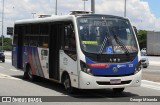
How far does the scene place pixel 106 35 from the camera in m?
13.9

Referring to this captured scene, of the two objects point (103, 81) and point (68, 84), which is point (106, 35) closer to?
point (103, 81)

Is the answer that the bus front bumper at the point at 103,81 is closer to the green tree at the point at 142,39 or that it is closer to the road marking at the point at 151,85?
the road marking at the point at 151,85

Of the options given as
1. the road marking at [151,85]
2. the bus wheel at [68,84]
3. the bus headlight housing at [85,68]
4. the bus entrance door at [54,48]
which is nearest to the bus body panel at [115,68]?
the bus headlight housing at [85,68]

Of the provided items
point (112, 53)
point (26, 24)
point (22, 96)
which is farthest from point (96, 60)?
point (26, 24)

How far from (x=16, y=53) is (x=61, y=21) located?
6.78 metres

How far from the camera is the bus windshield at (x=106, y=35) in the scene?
13.6 metres

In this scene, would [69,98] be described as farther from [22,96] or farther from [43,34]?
[43,34]

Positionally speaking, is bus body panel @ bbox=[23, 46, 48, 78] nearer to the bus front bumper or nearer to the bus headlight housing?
the bus headlight housing

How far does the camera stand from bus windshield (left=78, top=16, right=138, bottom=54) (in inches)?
536

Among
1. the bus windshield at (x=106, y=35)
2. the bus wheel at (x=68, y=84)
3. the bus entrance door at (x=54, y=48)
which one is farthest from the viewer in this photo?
the bus entrance door at (x=54, y=48)

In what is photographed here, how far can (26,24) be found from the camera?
65.0 ft

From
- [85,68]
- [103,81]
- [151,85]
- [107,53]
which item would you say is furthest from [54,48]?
[151,85]

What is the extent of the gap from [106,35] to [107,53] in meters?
0.68

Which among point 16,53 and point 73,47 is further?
point 16,53
